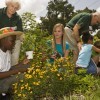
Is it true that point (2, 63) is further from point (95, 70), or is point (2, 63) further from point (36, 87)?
Result: point (95, 70)

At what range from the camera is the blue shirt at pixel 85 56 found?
6762mm

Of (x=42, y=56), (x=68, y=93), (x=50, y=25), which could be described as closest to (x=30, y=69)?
(x=68, y=93)

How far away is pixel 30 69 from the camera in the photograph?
222 inches

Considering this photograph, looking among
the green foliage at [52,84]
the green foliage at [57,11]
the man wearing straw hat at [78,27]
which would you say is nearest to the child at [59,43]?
the man wearing straw hat at [78,27]

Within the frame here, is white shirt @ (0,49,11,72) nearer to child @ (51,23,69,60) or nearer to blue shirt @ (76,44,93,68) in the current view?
blue shirt @ (76,44,93,68)

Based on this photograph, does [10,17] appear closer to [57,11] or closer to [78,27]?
[78,27]

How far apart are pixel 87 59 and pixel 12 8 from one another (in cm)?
155

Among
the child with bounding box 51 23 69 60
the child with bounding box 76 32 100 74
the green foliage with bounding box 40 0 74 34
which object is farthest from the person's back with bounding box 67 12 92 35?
the green foliage with bounding box 40 0 74 34

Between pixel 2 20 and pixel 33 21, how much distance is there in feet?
8.48

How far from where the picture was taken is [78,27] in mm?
7324

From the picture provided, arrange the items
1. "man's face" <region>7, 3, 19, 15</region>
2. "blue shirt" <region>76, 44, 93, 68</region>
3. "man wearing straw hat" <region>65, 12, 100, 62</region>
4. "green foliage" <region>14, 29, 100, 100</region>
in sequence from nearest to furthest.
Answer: "green foliage" <region>14, 29, 100, 100</region>, "man's face" <region>7, 3, 19, 15</region>, "blue shirt" <region>76, 44, 93, 68</region>, "man wearing straw hat" <region>65, 12, 100, 62</region>

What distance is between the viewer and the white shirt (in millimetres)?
5833

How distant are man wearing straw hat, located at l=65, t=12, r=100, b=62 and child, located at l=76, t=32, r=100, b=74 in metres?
0.21

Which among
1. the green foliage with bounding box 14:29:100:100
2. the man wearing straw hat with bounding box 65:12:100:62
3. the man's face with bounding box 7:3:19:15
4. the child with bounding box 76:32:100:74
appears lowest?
the green foliage with bounding box 14:29:100:100
